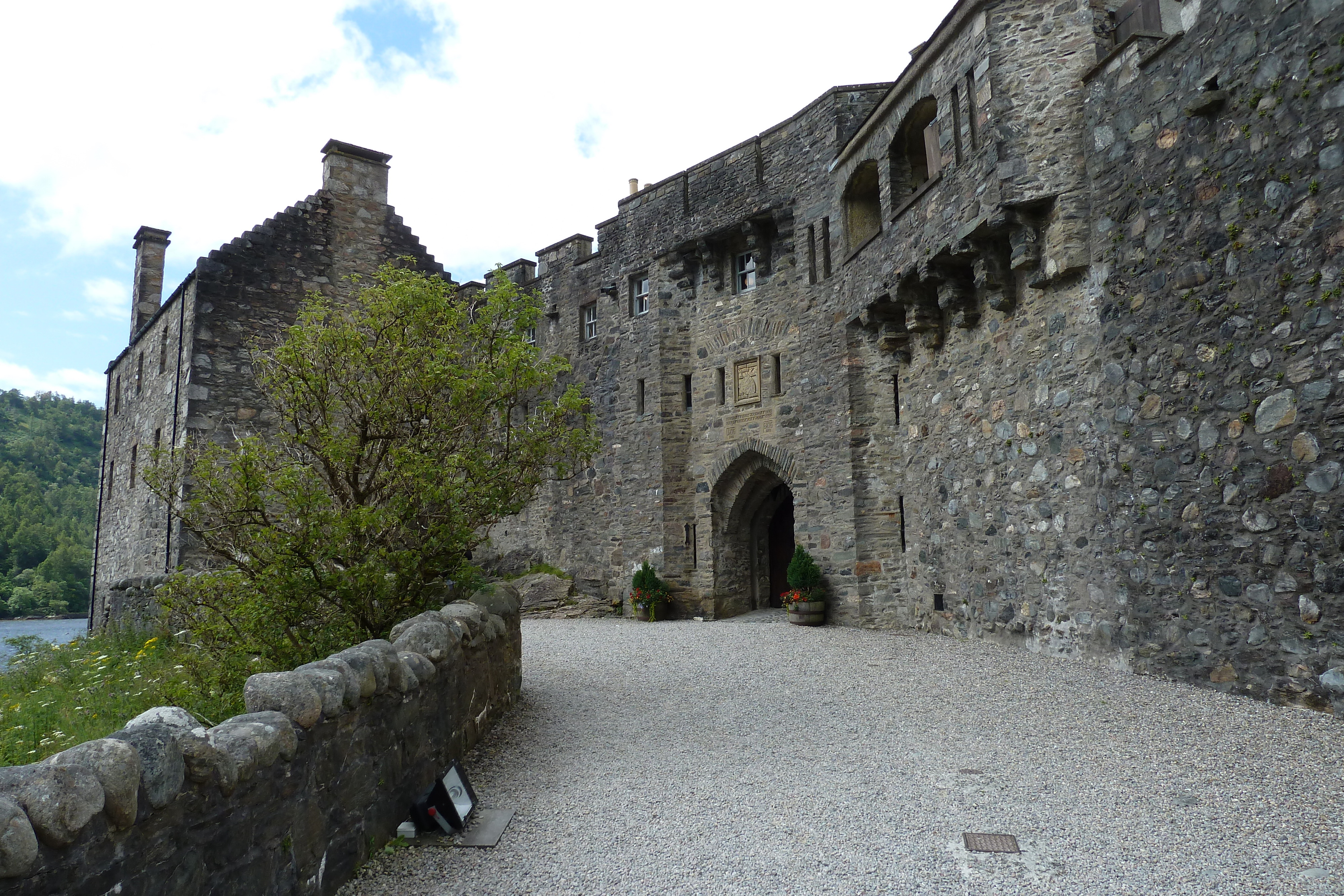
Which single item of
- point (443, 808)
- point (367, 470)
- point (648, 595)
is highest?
point (367, 470)

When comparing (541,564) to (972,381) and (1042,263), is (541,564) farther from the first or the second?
(1042,263)

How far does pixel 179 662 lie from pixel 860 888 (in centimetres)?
603

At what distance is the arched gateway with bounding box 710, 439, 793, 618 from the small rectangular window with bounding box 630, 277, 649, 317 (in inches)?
169

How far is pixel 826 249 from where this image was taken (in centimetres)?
1448

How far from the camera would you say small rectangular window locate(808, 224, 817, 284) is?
1459 centimetres

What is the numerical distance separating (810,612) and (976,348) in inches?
204

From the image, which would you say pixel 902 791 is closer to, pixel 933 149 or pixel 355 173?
pixel 933 149

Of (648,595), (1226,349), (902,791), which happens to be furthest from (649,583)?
(902,791)

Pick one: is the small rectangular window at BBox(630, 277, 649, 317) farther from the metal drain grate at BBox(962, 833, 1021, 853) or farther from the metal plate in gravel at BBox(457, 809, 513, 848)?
the metal drain grate at BBox(962, 833, 1021, 853)

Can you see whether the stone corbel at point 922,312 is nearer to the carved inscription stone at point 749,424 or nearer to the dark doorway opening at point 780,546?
the carved inscription stone at point 749,424

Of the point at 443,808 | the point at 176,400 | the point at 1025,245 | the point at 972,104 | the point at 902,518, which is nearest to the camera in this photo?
the point at 443,808

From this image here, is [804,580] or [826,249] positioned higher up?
[826,249]

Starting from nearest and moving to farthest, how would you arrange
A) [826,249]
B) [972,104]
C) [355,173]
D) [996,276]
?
[996,276], [972,104], [826,249], [355,173]

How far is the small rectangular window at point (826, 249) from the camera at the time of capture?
47.3 feet
